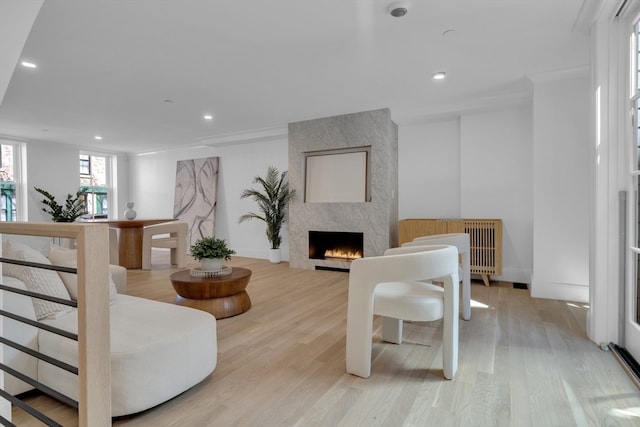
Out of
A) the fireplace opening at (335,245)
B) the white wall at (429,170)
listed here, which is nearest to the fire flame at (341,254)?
the fireplace opening at (335,245)

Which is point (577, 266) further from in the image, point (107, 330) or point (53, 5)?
point (53, 5)

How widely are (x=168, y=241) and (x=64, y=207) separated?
3171 millimetres

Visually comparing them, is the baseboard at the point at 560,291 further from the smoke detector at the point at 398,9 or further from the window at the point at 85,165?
the window at the point at 85,165

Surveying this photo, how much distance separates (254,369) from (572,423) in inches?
66.6

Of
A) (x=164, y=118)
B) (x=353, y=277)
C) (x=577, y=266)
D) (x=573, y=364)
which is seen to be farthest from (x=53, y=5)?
(x=577, y=266)

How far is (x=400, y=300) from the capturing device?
1956mm

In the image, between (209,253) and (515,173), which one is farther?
(515,173)

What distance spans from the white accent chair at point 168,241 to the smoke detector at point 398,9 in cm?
470

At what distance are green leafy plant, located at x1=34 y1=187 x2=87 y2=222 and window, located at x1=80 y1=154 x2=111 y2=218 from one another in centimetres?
42

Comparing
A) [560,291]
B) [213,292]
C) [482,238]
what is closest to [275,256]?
[213,292]

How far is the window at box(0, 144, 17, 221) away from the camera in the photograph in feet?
20.7

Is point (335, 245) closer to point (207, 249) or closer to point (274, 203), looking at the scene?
point (274, 203)

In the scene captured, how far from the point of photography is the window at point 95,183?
7561 millimetres

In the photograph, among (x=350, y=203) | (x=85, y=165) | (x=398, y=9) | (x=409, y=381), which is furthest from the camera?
(x=85, y=165)
